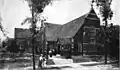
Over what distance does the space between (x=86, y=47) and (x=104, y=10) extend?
853 cm

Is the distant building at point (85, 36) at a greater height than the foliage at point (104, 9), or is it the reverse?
the foliage at point (104, 9)

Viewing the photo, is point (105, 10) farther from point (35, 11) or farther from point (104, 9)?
point (35, 11)

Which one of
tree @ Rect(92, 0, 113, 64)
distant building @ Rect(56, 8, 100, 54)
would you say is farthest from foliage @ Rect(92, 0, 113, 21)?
distant building @ Rect(56, 8, 100, 54)

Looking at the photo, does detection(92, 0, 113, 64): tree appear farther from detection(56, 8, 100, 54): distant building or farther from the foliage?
detection(56, 8, 100, 54): distant building

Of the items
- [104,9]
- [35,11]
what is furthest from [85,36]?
[35,11]

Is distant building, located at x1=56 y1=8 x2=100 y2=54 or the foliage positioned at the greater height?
the foliage

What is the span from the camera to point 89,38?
2516 cm

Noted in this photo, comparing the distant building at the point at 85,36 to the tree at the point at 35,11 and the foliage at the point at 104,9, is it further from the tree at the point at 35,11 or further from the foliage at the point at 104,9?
the tree at the point at 35,11

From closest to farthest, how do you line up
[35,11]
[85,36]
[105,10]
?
[35,11] → [105,10] → [85,36]

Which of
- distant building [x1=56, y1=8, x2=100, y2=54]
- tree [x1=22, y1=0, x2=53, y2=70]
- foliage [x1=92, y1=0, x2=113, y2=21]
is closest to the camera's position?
tree [x1=22, y1=0, x2=53, y2=70]

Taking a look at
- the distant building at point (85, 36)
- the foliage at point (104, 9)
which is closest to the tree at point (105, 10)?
the foliage at point (104, 9)

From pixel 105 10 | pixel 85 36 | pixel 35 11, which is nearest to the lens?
pixel 35 11

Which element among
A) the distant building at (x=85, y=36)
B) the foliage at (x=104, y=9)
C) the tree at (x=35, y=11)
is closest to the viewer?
the tree at (x=35, y=11)

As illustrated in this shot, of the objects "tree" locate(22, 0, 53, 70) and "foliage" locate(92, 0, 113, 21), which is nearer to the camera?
"tree" locate(22, 0, 53, 70)
